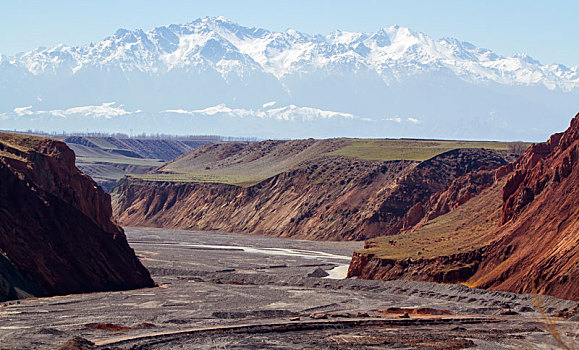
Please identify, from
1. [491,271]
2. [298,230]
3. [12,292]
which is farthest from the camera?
[298,230]

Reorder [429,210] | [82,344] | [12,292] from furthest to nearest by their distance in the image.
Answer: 1. [429,210]
2. [12,292]
3. [82,344]

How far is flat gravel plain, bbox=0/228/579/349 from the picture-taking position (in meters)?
63.0

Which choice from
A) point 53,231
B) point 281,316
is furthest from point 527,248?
point 53,231

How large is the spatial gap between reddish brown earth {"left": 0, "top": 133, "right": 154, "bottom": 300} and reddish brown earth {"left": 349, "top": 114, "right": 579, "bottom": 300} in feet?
89.4

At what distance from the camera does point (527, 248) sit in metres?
88.2

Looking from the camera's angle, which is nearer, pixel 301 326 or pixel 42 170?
pixel 301 326

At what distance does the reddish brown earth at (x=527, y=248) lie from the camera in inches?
3182

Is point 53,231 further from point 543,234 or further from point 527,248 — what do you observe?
point 543,234

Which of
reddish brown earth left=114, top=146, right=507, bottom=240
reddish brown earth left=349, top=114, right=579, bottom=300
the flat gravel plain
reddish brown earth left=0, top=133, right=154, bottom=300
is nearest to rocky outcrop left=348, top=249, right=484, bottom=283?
reddish brown earth left=349, top=114, right=579, bottom=300

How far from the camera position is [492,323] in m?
72.3

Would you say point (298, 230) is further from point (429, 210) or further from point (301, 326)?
point (301, 326)

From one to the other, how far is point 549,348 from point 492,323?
33.1 ft

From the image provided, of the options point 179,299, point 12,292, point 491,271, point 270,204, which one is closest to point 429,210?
point 270,204

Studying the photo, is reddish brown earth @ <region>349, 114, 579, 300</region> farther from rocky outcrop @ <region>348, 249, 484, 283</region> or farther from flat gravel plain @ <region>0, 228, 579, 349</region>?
flat gravel plain @ <region>0, 228, 579, 349</region>
